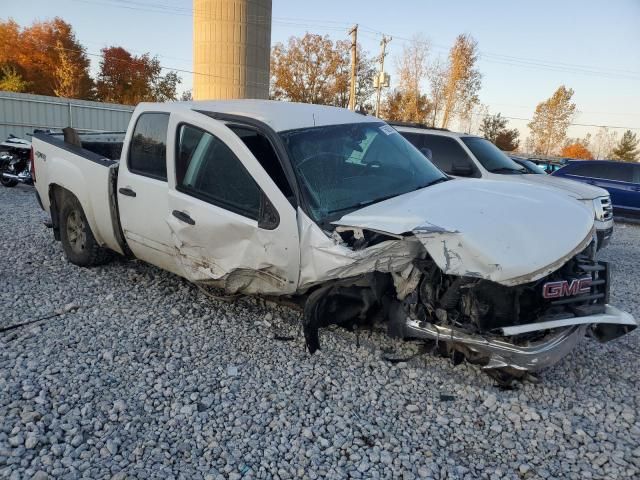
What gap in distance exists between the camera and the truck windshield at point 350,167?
3.82 metres

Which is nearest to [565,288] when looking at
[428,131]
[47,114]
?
[428,131]

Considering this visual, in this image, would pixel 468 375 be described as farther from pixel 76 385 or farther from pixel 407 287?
pixel 76 385

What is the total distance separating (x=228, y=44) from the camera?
73.5ft

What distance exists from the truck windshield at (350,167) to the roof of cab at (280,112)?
0.10 m

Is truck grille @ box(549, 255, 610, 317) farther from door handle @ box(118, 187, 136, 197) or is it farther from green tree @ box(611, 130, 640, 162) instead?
green tree @ box(611, 130, 640, 162)

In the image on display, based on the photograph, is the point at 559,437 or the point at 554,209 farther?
the point at 554,209

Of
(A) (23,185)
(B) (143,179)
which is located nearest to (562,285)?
(B) (143,179)

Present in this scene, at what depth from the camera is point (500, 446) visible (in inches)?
115

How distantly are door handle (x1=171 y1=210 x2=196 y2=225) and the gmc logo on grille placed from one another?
2695mm

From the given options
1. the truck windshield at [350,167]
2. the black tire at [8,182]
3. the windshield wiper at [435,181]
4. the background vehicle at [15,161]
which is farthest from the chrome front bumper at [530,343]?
the black tire at [8,182]

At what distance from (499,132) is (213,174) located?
160 feet

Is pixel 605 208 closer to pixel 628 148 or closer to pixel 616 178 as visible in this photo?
pixel 616 178

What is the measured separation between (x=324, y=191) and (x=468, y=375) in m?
1.75

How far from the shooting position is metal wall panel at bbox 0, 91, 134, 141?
17609mm
